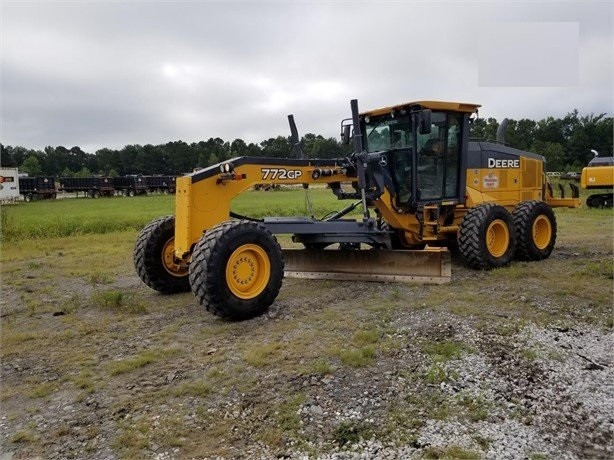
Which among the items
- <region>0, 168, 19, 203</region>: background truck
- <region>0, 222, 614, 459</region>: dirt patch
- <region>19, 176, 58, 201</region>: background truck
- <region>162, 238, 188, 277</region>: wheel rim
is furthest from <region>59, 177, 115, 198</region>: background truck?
<region>162, 238, 188, 277</region>: wheel rim

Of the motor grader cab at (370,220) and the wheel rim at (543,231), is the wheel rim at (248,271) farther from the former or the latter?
the wheel rim at (543,231)

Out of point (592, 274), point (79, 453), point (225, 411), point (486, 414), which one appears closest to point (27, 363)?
point (79, 453)

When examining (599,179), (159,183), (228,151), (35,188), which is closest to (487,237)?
(599,179)

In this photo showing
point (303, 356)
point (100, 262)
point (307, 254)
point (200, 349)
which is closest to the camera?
point (303, 356)

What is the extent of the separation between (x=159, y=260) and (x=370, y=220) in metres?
3.05

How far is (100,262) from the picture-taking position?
34.9ft

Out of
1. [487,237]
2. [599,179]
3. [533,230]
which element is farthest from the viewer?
[599,179]

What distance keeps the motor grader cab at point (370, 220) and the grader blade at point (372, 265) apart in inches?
0.6

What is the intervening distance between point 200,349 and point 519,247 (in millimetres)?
6470

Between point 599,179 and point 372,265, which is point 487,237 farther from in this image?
point 599,179

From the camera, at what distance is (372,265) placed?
7.70 metres

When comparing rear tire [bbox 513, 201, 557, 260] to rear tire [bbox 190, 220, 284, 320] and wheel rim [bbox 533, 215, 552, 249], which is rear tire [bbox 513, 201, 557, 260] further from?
rear tire [bbox 190, 220, 284, 320]

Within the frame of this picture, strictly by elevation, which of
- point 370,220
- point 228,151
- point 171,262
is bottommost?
point 171,262

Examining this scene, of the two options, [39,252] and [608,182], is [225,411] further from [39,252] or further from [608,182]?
[608,182]
